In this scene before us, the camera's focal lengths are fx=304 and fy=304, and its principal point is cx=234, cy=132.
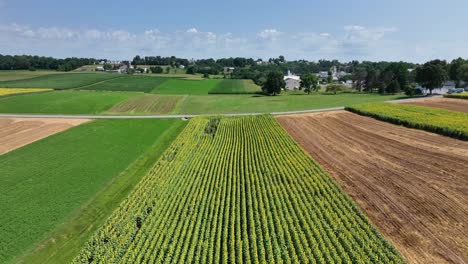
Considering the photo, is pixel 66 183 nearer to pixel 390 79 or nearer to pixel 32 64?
pixel 390 79

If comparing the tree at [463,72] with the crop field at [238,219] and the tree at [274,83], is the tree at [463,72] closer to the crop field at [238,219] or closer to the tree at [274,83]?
the tree at [274,83]

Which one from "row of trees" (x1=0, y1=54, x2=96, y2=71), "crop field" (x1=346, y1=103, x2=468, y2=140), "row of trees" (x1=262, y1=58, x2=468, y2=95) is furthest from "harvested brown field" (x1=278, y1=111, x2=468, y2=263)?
"row of trees" (x1=0, y1=54, x2=96, y2=71)

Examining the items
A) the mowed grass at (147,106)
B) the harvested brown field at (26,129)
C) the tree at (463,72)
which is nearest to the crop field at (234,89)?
the mowed grass at (147,106)

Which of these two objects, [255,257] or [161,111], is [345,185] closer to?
[255,257]

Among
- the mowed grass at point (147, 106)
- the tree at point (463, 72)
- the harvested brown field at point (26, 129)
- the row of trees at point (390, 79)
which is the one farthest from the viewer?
the row of trees at point (390, 79)

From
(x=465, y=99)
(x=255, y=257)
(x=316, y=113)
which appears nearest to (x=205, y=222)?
(x=255, y=257)
